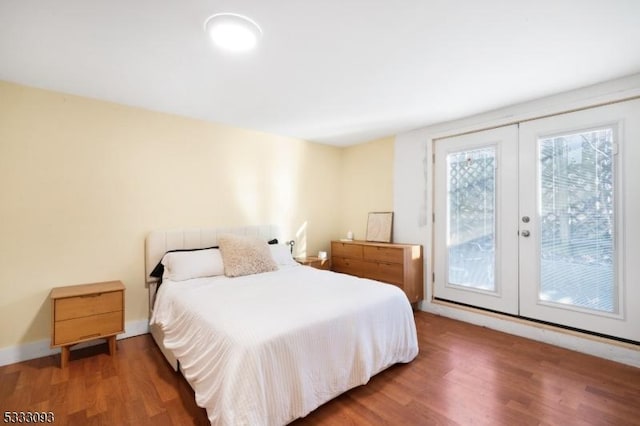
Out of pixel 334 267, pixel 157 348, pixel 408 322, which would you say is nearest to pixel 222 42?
pixel 408 322

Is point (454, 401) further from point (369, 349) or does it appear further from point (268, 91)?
point (268, 91)

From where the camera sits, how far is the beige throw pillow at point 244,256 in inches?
109

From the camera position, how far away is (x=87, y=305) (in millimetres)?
2320

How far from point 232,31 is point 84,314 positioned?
2.39 metres

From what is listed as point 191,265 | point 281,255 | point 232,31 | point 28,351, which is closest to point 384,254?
point 281,255

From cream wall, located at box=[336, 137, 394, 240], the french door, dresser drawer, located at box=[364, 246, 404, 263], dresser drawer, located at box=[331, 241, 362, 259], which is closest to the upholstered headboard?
dresser drawer, located at box=[331, 241, 362, 259]

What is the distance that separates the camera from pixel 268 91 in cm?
252

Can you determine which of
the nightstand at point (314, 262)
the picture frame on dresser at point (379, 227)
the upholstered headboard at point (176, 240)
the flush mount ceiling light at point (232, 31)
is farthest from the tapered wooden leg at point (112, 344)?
the picture frame on dresser at point (379, 227)

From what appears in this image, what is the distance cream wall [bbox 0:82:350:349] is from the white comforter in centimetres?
83

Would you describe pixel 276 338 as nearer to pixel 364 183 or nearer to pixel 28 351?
pixel 28 351

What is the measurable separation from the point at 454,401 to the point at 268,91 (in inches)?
106

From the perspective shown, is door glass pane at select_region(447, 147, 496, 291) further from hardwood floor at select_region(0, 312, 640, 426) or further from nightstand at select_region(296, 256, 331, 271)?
nightstand at select_region(296, 256, 331, 271)

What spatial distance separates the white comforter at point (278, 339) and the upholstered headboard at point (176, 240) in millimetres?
532

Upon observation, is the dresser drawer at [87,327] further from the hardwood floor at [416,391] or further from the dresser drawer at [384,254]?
the dresser drawer at [384,254]
